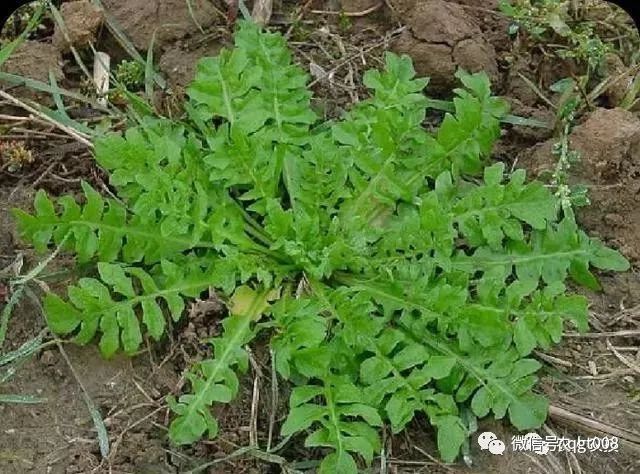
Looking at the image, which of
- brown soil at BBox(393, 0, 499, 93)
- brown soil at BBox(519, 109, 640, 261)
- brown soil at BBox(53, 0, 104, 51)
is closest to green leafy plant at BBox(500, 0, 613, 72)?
brown soil at BBox(393, 0, 499, 93)

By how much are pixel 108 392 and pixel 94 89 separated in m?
1.05

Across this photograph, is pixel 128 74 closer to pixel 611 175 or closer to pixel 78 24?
pixel 78 24

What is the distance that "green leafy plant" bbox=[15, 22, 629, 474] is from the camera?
8.26 ft

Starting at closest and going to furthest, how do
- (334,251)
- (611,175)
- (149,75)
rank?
(334,251) < (611,175) < (149,75)

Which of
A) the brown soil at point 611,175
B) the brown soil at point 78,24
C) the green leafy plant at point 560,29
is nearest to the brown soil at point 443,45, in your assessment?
the green leafy plant at point 560,29

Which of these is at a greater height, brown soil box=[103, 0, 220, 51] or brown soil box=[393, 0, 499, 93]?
brown soil box=[103, 0, 220, 51]

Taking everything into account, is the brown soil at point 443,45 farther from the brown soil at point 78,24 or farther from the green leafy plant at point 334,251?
the brown soil at point 78,24

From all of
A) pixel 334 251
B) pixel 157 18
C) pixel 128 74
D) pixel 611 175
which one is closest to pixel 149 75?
pixel 128 74

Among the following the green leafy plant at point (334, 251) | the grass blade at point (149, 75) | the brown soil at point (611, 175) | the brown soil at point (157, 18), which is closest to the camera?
the green leafy plant at point (334, 251)

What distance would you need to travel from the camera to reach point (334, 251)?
A: 269 cm

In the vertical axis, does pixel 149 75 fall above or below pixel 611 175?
above

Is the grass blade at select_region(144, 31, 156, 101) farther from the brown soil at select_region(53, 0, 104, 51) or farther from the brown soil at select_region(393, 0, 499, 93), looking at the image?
the brown soil at select_region(393, 0, 499, 93)

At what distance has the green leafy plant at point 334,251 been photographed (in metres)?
2.52

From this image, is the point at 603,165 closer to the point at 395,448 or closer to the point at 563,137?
the point at 563,137
